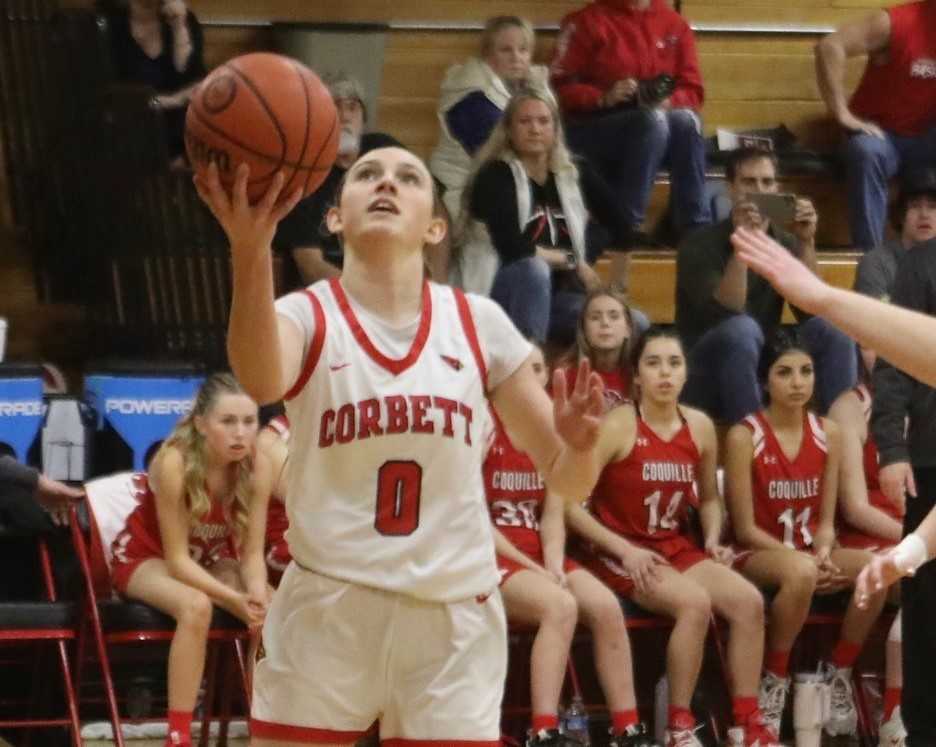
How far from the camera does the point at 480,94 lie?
27.7ft

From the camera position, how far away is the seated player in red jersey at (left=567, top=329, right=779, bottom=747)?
6.53m

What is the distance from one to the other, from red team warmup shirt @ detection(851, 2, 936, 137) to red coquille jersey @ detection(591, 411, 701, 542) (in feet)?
10.1

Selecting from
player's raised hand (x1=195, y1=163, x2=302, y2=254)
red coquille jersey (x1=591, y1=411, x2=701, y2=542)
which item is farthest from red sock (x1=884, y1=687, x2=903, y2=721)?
player's raised hand (x1=195, y1=163, x2=302, y2=254)

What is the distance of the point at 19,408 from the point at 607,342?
2.17m

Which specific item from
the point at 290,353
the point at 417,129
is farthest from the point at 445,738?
the point at 417,129

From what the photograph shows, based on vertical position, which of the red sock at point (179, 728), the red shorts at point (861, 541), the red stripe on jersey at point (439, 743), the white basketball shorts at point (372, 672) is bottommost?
the red sock at point (179, 728)

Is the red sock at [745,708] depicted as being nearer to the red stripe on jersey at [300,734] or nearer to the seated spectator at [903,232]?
the seated spectator at [903,232]

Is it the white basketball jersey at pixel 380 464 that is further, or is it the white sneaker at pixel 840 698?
the white sneaker at pixel 840 698

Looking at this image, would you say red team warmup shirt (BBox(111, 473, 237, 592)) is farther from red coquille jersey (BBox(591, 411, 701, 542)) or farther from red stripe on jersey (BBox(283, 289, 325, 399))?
red stripe on jersey (BBox(283, 289, 325, 399))

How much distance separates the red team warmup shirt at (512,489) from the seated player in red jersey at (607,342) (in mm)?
508

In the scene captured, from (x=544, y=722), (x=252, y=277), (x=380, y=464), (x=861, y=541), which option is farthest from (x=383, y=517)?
(x=861, y=541)

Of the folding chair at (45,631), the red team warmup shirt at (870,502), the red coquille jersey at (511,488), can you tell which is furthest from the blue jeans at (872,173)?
the folding chair at (45,631)

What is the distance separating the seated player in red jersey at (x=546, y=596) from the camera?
6.25m

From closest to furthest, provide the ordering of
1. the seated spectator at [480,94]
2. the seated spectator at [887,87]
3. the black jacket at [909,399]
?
the black jacket at [909,399] → the seated spectator at [480,94] → the seated spectator at [887,87]
